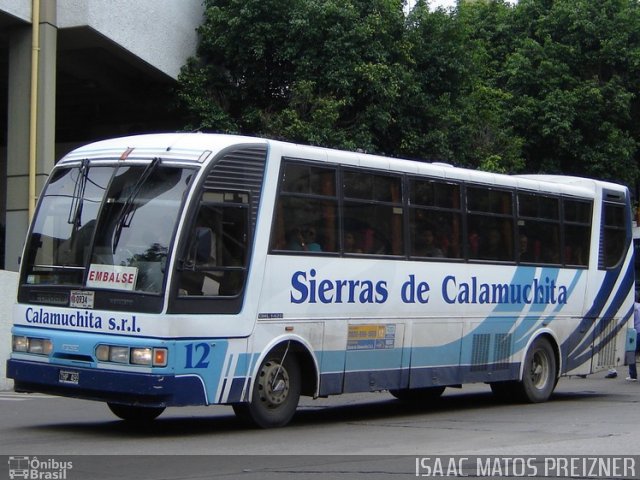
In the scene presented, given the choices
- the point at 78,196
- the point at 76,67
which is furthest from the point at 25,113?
the point at 78,196

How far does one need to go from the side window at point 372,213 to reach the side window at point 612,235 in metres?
5.43

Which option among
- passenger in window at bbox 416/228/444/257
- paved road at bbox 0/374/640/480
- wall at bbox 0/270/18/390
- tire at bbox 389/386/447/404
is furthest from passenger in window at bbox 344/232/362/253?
wall at bbox 0/270/18/390

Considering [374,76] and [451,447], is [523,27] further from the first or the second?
[451,447]

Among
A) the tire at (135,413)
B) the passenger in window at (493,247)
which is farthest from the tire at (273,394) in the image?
the passenger in window at (493,247)

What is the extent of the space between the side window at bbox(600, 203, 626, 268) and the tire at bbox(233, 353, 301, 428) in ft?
24.3

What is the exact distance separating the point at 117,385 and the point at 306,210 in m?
3.06

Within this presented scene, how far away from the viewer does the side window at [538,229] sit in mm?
15578

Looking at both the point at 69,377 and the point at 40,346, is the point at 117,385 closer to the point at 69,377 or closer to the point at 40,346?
the point at 69,377

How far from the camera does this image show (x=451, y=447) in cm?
1027

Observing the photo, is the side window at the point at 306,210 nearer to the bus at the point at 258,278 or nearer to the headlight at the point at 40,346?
the bus at the point at 258,278

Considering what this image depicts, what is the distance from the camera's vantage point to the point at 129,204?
10.9 m

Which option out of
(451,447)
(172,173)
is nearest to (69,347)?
(172,173)

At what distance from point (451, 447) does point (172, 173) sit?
13.2 feet

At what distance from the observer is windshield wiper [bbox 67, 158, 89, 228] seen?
1120 cm
